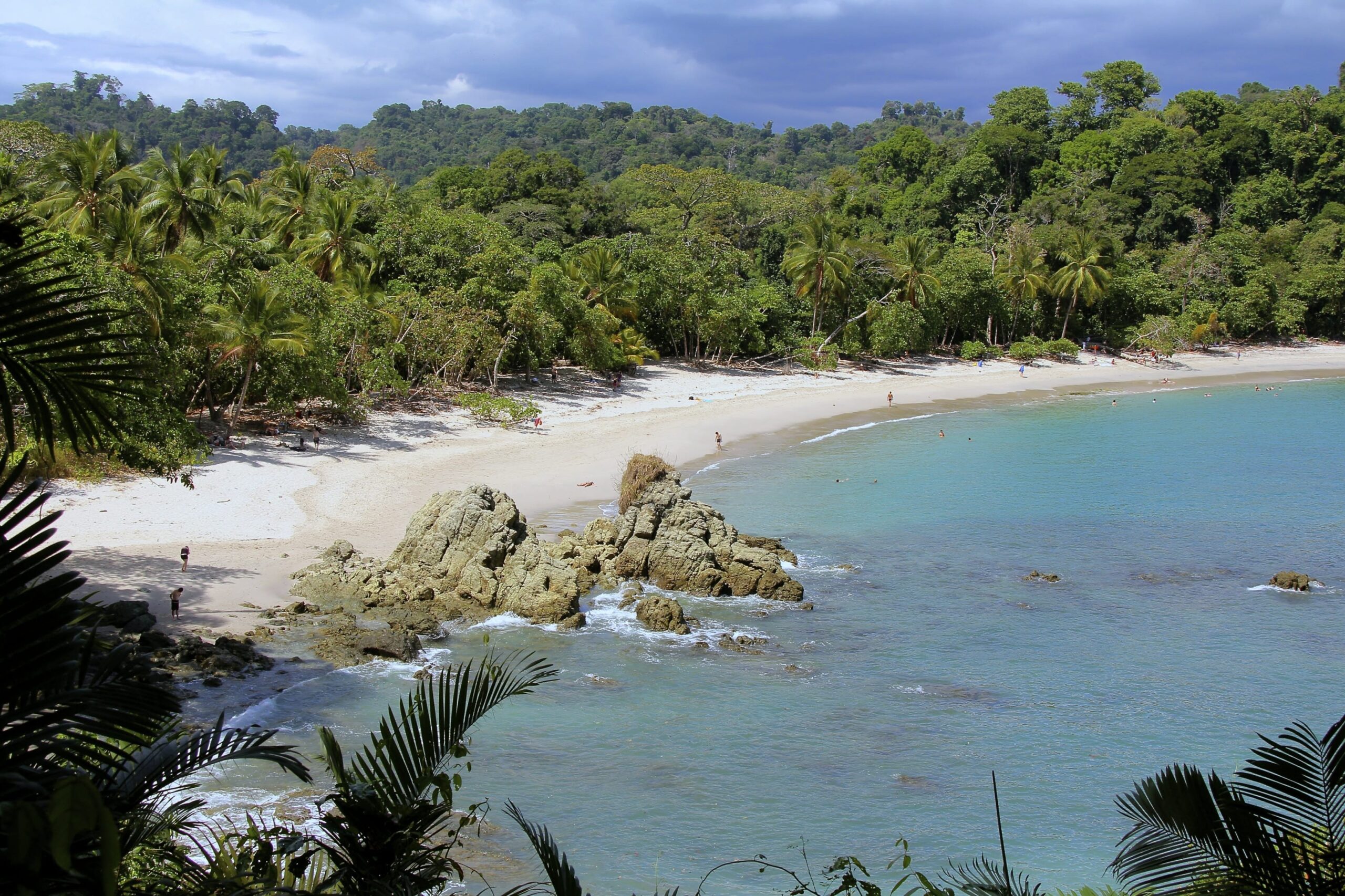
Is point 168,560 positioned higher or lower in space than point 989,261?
lower

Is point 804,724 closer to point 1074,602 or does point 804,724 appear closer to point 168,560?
point 1074,602

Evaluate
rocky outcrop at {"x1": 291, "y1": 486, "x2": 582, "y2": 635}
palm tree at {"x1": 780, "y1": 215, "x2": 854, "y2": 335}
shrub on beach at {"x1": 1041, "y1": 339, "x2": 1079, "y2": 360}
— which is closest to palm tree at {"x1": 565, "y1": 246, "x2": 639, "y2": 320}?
palm tree at {"x1": 780, "y1": 215, "x2": 854, "y2": 335}

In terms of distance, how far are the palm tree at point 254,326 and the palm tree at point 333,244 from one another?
30.5 ft

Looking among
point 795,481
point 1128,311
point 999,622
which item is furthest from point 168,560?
point 1128,311

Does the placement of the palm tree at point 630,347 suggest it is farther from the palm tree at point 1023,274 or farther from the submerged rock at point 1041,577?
the palm tree at point 1023,274

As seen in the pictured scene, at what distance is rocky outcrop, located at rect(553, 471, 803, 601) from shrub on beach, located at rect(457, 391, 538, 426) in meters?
12.5

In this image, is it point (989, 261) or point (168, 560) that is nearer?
point (168, 560)

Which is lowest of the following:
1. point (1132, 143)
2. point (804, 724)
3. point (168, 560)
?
point (804, 724)

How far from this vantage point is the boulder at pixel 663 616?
18.4m

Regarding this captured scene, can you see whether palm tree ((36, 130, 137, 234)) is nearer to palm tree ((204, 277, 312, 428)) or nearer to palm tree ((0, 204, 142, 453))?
palm tree ((204, 277, 312, 428))

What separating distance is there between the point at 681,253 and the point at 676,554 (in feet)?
92.6

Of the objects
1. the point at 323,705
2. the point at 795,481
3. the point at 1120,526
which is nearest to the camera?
the point at 323,705

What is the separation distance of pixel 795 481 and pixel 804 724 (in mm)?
16621

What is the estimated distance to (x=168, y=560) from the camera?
19.2m
